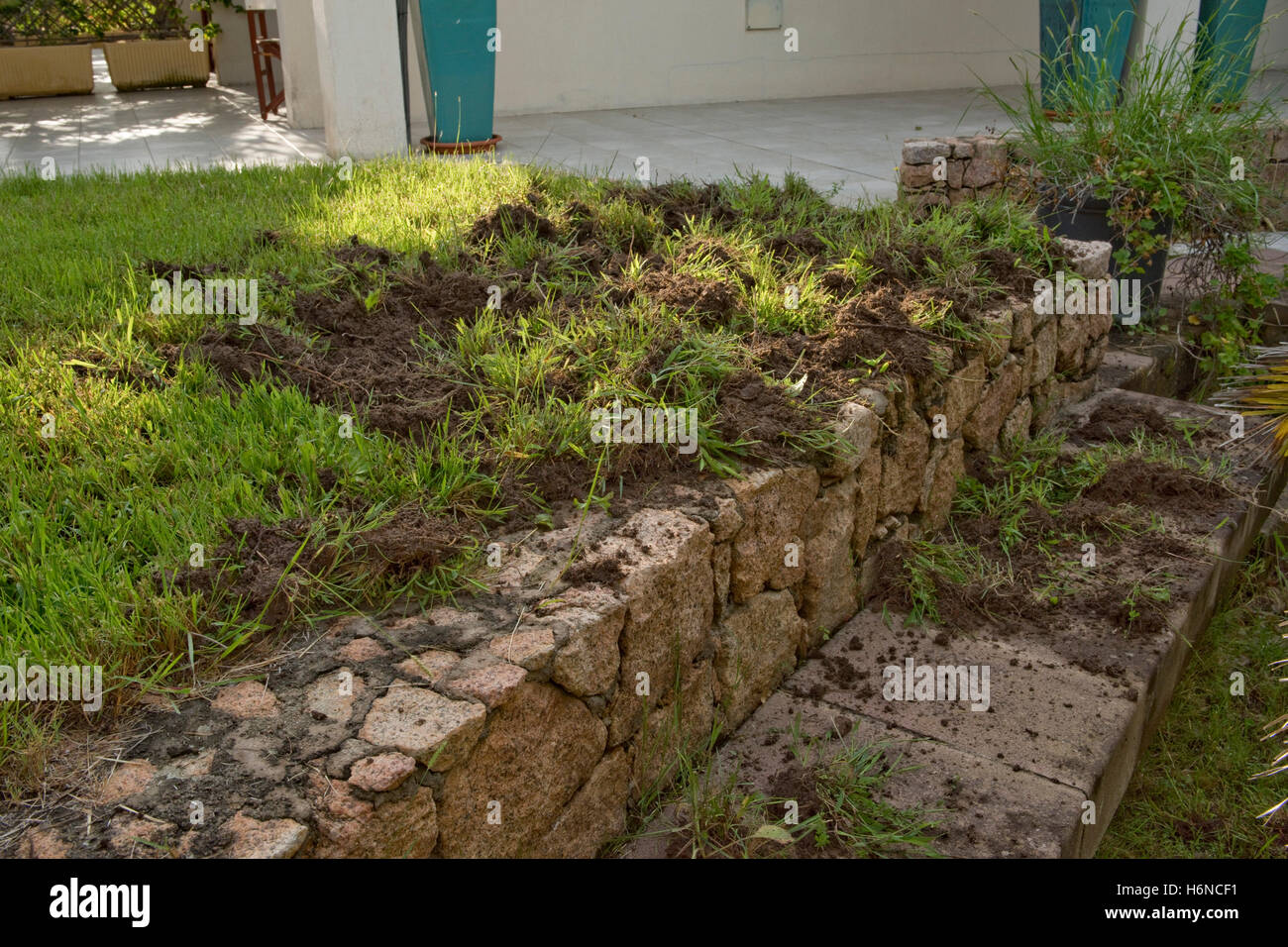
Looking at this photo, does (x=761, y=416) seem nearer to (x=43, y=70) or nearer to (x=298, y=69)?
(x=298, y=69)

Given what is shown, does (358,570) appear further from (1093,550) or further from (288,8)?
(288,8)

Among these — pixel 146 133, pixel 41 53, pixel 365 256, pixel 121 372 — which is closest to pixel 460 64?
pixel 146 133

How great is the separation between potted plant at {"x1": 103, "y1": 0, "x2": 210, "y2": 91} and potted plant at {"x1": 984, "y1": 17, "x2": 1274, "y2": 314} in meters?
10.3

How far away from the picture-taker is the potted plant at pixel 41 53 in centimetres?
1134

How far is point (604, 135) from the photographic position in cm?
881

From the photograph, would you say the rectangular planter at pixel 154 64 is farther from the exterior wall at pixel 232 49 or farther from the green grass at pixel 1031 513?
the green grass at pixel 1031 513

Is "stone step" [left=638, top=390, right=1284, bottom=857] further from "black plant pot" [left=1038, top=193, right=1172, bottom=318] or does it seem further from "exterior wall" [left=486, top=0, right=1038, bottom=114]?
"exterior wall" [left=486, top=0, right=1038, bottom=114]

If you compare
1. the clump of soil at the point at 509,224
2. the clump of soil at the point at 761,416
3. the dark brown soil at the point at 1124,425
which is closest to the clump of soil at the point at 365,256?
the clump of soil at the point at 509,224

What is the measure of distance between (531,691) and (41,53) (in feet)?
40.2

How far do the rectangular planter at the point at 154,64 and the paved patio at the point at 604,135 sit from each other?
0.55m

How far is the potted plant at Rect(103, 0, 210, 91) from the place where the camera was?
12000mm

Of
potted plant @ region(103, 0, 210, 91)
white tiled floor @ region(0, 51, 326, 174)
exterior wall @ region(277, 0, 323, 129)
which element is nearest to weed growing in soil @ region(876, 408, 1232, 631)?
white tiled floor @ region(0, 51, 326, 174)
